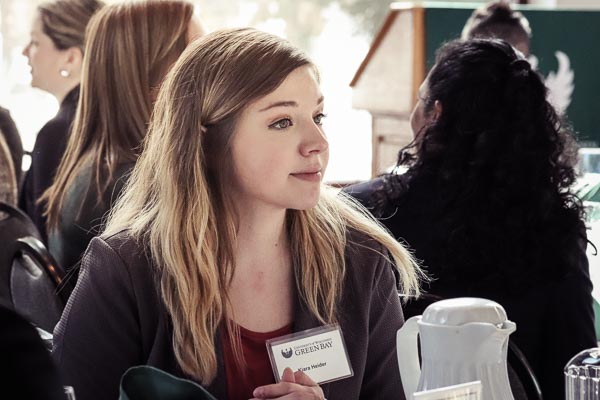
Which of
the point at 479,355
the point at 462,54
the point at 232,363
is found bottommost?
the point at 232,363

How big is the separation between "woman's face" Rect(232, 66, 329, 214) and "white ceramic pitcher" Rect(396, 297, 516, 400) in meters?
0.49

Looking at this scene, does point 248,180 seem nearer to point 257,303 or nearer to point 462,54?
point 257,303

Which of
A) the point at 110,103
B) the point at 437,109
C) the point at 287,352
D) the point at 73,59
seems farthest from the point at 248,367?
the point at 73,59

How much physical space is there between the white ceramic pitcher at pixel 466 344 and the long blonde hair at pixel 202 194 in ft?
1.77

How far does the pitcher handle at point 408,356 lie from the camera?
135cm

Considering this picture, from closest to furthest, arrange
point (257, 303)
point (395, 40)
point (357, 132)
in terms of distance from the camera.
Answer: point (257, 303), point (395, 40), point (357, 132)

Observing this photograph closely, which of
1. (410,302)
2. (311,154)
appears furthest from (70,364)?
(410,302)

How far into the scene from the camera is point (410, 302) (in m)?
2.07

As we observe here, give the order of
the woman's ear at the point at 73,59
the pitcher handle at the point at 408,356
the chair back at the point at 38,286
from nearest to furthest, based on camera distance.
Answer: the pitcher handle at the point at 408,356 → the chair back at the point at 38,286 → the woman's ear at the point at 73,59

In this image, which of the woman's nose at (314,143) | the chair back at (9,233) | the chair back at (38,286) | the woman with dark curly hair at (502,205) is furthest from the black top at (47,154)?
the woman's nose at (314,143)

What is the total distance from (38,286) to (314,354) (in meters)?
0.97

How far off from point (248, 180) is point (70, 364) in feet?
1.41

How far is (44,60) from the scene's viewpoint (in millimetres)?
3980

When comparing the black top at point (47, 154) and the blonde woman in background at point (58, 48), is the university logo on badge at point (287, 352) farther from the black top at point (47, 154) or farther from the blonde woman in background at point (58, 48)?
the blonde woman in background at point (58, 48)
